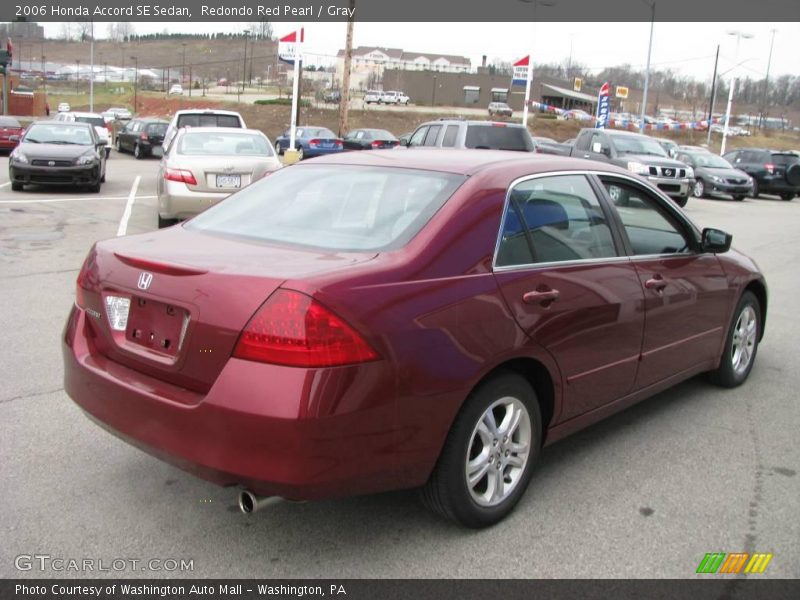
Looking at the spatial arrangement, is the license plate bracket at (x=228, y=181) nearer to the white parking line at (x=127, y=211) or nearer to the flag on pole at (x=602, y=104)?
the white parking line at (x=127, y=211)

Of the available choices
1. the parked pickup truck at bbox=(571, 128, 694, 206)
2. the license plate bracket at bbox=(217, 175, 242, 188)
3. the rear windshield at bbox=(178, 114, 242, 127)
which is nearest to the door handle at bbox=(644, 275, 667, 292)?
the license plate bracket at bbox=(217, 175, 242, 188)

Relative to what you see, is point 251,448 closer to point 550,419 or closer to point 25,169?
point 550,419

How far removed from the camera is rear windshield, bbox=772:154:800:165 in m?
27.8

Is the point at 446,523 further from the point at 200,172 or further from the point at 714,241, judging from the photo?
the point at 200,172

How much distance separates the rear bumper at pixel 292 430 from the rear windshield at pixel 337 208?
715mm

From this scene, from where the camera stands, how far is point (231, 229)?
3.65 meters

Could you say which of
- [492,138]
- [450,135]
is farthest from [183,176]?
[492,138]

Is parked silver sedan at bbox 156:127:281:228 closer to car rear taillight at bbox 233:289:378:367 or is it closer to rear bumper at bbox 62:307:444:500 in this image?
rear bumper at bbox 62:307:444:500

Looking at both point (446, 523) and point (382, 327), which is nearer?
point (382, 327)

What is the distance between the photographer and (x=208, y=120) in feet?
58.0

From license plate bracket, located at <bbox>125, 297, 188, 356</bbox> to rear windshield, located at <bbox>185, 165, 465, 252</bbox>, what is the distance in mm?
604

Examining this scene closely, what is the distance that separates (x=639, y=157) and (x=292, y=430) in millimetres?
18505

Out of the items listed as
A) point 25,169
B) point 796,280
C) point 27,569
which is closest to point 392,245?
point 27,569

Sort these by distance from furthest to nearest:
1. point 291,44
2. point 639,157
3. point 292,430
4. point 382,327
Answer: point 291,44 → point 639,157 → point 382,327 → point 292,430
